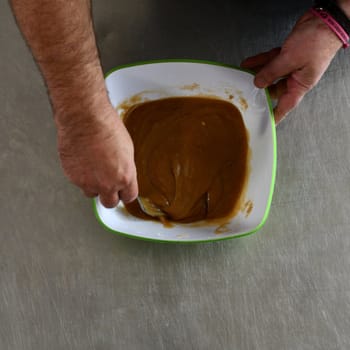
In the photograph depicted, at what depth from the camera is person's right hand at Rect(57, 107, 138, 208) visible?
0.68 m

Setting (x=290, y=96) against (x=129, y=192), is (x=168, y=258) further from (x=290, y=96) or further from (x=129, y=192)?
(x=290, y=96)

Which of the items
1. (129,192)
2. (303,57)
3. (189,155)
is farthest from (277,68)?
(129,192)

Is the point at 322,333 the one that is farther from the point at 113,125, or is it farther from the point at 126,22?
the point at 126,22

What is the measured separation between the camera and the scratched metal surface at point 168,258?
873 millimetres

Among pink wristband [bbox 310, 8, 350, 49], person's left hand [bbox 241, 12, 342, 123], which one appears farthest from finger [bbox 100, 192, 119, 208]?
pink wristband [bbox 310, 8, 350, 49]

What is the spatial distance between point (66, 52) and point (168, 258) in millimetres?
437

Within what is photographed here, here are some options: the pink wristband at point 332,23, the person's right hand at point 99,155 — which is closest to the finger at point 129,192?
the person's right hand at point 99,155

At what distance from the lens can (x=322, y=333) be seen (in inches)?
34.9

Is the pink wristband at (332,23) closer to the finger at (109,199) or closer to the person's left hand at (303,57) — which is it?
the person's left hand at (303,57)

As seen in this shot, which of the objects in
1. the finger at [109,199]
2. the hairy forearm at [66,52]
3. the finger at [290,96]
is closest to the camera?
the hairy forearm at [66,52]

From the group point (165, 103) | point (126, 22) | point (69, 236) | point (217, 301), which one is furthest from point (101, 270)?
point (126, 22)

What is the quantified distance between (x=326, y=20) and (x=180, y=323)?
597 mm

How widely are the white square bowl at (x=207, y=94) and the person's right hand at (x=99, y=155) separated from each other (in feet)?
0.31

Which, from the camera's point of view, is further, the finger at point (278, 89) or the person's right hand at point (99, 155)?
the finger at point (278, 89)
